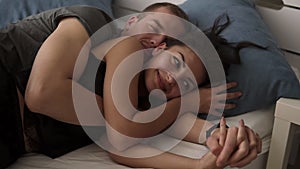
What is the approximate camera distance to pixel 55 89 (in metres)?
1.06

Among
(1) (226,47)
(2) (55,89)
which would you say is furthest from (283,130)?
(2) (55,89)

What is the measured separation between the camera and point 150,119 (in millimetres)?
1126

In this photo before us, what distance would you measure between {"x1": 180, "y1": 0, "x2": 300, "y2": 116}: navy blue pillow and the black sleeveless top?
379 mm

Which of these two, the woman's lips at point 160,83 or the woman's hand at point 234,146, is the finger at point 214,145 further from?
the woman's lips at point 160,83

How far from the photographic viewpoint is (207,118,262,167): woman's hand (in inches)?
38.9

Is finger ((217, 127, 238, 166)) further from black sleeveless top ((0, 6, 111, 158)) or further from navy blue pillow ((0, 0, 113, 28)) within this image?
navy blue pillow ((0, 0, 113, 28))

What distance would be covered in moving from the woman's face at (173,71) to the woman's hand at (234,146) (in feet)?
0.61

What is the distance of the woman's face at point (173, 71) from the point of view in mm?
1145

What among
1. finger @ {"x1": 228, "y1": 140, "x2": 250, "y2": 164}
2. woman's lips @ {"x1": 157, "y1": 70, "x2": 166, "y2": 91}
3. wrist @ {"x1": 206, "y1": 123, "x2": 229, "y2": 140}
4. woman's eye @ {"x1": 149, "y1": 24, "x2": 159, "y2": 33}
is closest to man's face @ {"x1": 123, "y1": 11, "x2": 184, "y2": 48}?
woman's eye @ {"x1": 149, "y1": 24, "x2": 159, "y2": 33}

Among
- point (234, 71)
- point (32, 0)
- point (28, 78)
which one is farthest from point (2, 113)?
point (32, 0)

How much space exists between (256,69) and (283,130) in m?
0.19

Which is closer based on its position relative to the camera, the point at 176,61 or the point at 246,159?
the point at 246,159

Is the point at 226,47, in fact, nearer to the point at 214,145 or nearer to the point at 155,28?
the point at 155,28

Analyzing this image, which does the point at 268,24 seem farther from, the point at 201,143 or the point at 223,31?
the point at 201,143
